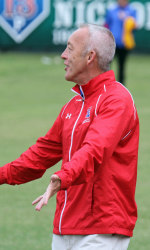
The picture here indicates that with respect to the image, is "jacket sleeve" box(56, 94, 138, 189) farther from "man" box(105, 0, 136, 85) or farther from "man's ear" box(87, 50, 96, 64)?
"man" box(105, 0, 136, 85)

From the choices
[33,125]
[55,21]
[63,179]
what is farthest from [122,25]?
[63,179]

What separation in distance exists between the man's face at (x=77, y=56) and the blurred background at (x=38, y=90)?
10.5 ft

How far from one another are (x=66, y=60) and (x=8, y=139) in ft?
27.4

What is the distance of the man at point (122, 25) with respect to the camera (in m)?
18.2

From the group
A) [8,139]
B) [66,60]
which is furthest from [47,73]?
[66,60]

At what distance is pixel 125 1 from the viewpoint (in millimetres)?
18203

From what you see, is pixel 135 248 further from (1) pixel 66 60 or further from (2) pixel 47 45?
(2) pixel 47 45

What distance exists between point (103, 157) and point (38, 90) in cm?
1502

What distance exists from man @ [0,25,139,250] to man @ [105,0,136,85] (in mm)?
13647

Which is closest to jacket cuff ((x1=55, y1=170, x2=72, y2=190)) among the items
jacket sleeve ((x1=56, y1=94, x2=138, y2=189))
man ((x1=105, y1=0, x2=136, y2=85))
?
jacket sleeve ((x1=56, y1=94, x2=138, y2=189))

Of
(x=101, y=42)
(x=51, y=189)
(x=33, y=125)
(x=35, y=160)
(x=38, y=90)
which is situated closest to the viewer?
(x=51, y=189)

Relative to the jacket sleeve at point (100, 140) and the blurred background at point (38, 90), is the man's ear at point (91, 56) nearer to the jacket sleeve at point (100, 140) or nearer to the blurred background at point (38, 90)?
the jacket sleeve at point (100, 140)

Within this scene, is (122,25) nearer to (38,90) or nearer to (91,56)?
(38,90)

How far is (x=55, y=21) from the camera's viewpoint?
24.6 metres
